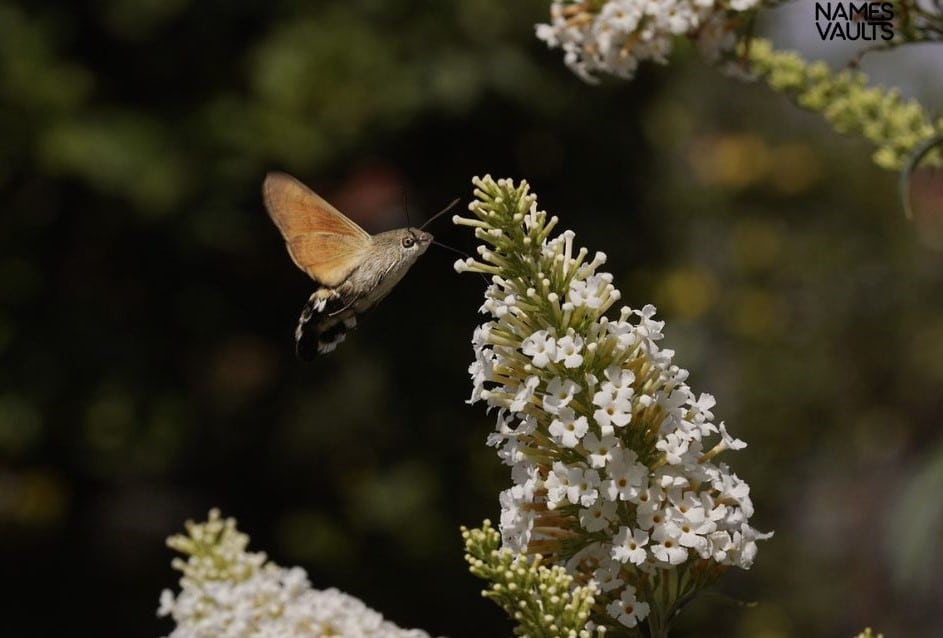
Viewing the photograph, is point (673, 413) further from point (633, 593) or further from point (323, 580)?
point (323, 580)

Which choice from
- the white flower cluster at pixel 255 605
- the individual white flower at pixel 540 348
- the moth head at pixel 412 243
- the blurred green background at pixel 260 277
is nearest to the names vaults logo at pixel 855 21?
the moth head at pixel 412 243

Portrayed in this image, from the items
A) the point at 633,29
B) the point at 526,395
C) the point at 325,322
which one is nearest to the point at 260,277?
the point at 325,322

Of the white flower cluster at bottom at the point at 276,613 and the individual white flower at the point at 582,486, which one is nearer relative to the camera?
the individual white flower at the point at 582,486

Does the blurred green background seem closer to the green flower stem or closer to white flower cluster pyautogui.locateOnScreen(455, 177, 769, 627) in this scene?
the green flower stem

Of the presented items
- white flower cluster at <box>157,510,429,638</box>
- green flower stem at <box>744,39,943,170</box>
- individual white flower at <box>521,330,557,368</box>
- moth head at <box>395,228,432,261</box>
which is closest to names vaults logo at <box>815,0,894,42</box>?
green flower stem at <box>744,39,943,170</box>

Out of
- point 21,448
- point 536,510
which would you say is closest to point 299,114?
point 21,448

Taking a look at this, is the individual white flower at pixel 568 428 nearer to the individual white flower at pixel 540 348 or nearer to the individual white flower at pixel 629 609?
the individual white flower at pixel 540 348
